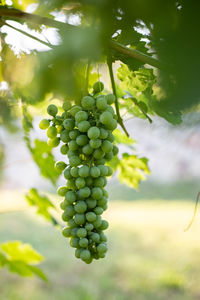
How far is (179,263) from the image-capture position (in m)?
2.81

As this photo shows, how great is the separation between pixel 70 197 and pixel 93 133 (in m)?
0.12

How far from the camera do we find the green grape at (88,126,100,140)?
500 millimetres

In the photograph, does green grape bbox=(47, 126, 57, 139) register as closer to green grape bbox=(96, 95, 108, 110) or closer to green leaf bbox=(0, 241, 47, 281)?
green grape bbox=(96, 95, 108, 110)

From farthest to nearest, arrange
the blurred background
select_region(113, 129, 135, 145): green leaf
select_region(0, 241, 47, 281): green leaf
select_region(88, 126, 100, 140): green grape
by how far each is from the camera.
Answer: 1. the blurred background
2. select_region(0, 241, 47, 281): green leaf
3. select_region(113, 129, 135, 145): green leaf
4. select_region(88, 126, 100, 140): green grape

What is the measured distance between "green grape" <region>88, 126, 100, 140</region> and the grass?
114 cm

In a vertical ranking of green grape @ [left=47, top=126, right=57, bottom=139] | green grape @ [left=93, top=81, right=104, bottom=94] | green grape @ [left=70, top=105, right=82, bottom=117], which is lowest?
green grape @ [left=47, top=126, right=57, bottom=139]

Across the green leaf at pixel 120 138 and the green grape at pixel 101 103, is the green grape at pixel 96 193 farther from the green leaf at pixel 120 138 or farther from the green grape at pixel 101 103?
the green leaf at pixel 120 138

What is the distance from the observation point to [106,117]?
504 millimetres

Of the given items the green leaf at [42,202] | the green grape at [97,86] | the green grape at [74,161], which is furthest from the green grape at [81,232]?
the green leaf at [42,202]

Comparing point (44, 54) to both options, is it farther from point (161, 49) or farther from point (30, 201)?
point (30, 201)

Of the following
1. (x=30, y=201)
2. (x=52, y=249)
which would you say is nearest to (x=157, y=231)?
(x=52, y=249)

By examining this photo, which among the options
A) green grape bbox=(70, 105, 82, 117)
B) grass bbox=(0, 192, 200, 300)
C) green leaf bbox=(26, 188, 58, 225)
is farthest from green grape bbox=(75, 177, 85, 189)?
grass bbox=(0, 192, 200, 300)

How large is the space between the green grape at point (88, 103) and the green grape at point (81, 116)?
11 mm

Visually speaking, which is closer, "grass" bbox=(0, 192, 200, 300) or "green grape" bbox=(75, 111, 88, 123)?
"green grape" bbox=(75, 111, 88, 123)
